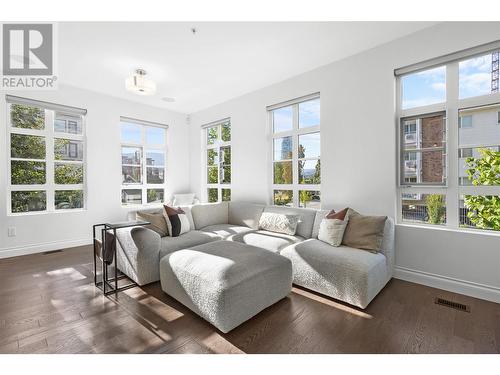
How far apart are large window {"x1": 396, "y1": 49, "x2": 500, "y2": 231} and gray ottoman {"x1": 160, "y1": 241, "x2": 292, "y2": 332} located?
1819 mm

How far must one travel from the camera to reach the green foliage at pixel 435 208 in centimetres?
257

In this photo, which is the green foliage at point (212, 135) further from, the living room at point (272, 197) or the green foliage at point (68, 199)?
the green foliage at point (68, 199)

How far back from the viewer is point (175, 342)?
1.66m

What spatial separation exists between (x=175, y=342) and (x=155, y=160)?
13.9 ft

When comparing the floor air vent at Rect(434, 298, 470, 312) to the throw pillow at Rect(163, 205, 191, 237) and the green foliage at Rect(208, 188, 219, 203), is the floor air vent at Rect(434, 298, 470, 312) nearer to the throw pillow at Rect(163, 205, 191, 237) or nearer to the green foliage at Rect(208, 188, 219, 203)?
the throw pillow at Rect(163, 205, 191, 237)

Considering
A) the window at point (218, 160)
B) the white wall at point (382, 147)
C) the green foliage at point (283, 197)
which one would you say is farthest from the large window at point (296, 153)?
the window at point (218, 160)

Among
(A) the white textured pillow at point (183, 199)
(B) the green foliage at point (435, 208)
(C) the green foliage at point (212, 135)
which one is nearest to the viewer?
(B) the green foliage at point (435, 208)

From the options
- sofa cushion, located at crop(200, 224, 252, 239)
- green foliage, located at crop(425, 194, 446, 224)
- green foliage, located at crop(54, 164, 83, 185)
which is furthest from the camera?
green foliage, located at crop(54, 164, 83, 185)

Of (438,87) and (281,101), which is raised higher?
(281,101)

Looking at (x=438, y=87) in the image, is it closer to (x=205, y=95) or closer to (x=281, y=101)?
(x=281, y=101)

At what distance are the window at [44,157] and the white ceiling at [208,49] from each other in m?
0.64

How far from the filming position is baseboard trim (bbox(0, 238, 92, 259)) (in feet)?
11.5

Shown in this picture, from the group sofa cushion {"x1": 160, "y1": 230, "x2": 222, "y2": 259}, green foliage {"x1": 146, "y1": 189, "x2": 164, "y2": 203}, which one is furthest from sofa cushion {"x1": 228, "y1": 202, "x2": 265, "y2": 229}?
green foliage {"x1": 146, "y1": 189, "x2": 164, "y2": 203}
